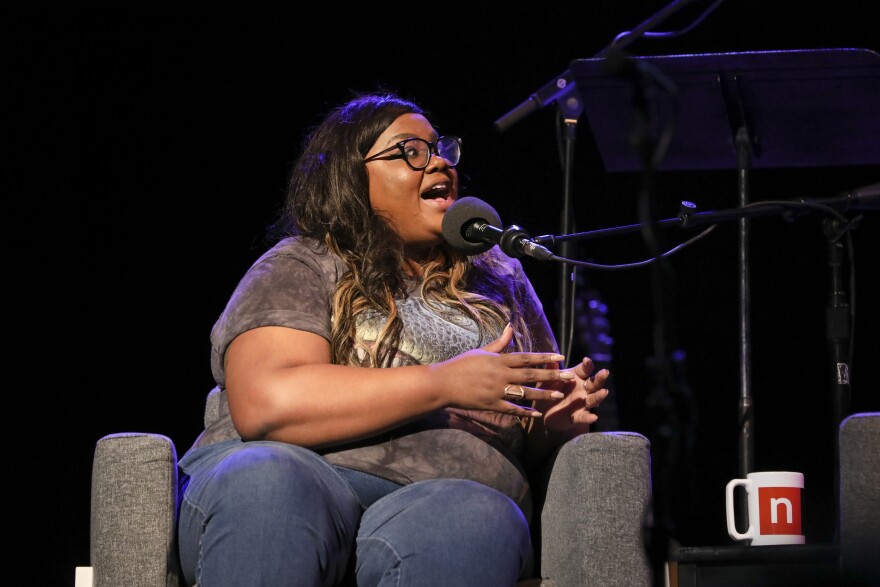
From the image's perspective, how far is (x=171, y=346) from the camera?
9.25 ft

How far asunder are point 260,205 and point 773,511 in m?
1.71

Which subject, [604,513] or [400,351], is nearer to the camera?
[604,513]

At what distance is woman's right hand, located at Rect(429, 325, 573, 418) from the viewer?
1569 mm

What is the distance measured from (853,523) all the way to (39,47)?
230cm

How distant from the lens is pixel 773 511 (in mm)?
1697

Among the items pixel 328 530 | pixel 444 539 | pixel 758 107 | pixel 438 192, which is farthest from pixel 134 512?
pixel 758 107

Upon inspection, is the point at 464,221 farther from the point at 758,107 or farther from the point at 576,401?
the point at 758,107

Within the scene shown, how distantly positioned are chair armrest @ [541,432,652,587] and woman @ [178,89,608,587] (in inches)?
4.3

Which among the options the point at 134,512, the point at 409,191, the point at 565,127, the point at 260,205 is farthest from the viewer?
the point at 260,205

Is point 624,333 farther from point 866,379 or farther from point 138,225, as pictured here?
point 138,225

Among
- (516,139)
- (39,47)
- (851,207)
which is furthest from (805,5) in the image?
(39,47)

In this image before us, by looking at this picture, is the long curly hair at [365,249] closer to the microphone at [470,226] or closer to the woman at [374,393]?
the woman at [374,393]

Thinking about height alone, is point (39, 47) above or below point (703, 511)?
above

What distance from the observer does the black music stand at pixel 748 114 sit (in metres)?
1.93
